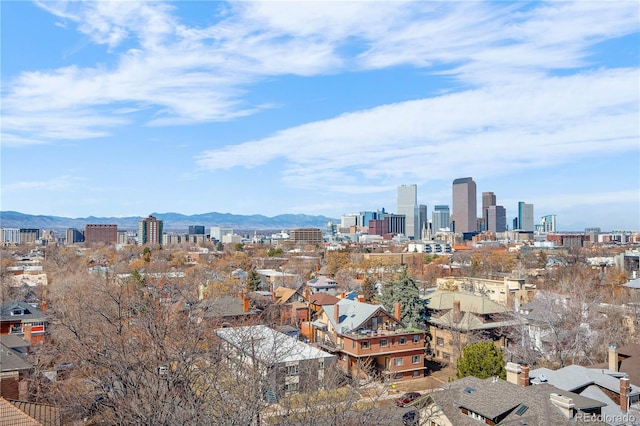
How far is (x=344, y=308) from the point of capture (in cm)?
3816

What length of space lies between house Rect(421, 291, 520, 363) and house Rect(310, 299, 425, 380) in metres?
3.92

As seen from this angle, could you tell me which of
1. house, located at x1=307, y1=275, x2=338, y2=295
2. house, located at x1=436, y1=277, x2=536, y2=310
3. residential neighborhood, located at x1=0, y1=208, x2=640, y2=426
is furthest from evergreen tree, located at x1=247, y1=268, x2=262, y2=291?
house, located at x1=436, y1=277, x2=536, y2=310

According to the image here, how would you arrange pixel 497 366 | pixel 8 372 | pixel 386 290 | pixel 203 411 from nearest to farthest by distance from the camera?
1. pixel 203 411
2. pixel 8 372
3. pixel 497 366
4. pixel 386 290

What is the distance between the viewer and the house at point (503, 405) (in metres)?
17.3

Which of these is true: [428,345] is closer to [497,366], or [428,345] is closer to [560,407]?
[497,366]

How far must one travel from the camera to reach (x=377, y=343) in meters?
33.7

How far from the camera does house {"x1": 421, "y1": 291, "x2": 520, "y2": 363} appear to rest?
122 feet

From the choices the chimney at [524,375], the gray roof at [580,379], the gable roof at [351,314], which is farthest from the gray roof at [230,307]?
the gray roof at [580,379]

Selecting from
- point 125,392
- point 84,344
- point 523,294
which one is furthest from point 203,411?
point 523,294

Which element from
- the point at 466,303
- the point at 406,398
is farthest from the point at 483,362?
the point at 466,303

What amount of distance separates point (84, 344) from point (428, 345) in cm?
3025

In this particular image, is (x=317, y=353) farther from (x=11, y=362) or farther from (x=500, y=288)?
(x=500, y=288)

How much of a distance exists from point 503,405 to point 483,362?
8.65 metres

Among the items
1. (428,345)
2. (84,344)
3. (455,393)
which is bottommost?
(428,345)
